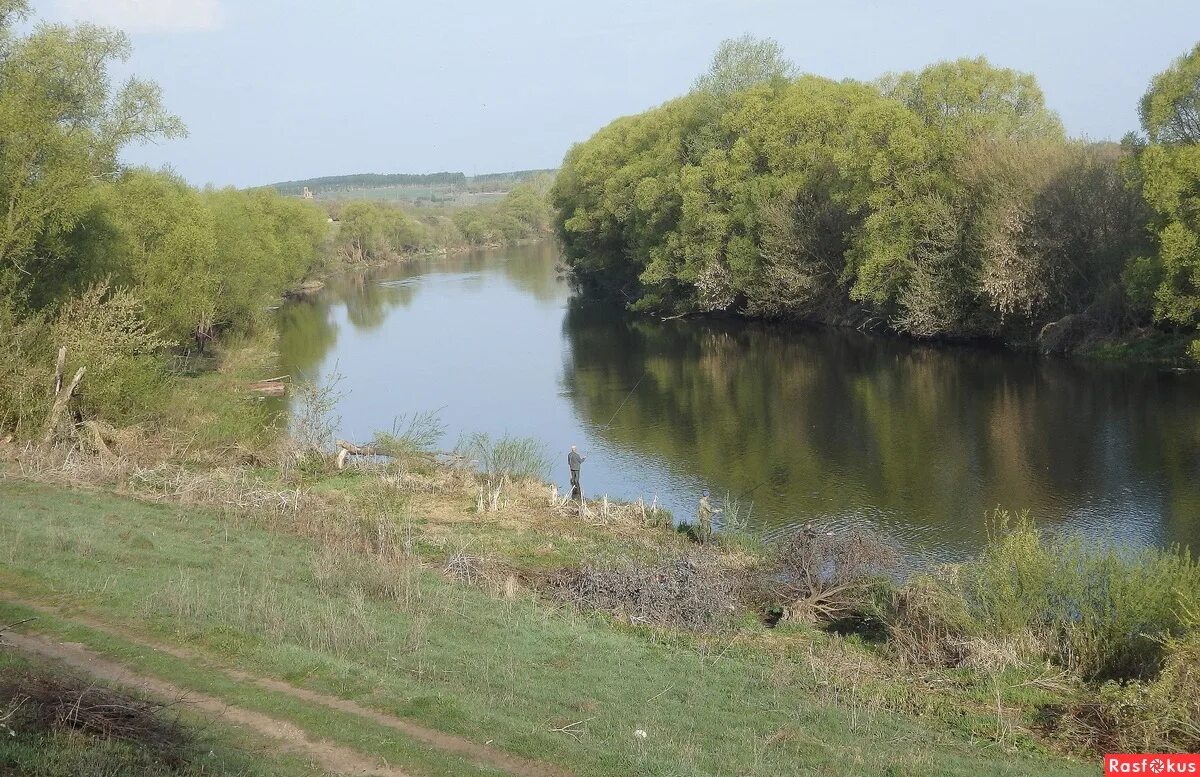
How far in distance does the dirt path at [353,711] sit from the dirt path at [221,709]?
0.06 ft

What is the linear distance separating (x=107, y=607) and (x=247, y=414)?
18880mm

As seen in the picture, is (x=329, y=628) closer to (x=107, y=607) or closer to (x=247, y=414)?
(x=107, y=607)

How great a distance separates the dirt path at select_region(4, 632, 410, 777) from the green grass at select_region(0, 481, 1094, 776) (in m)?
0.18

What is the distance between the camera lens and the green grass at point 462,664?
10.1 metres

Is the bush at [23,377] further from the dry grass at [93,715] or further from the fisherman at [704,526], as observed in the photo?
the dry grass at [93,715]

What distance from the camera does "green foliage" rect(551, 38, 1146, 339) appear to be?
4362cm

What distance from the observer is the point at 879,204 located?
161 feet

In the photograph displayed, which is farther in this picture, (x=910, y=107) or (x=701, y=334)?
(x=701, y=334)

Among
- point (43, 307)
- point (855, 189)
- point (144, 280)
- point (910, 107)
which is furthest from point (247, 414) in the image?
point (910, 107)

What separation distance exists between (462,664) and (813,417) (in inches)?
1001

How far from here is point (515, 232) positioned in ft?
503

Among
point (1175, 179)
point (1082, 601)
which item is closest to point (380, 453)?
point (1082, 601)

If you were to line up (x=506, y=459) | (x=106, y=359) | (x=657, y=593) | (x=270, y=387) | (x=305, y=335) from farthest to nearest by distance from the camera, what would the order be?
(x=305, y=335) → (x=270, y=387) → (x=506, y=459) → (x=106, y=359) → (x=657, y=593)

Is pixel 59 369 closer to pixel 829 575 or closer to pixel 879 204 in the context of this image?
pixel 829 575
